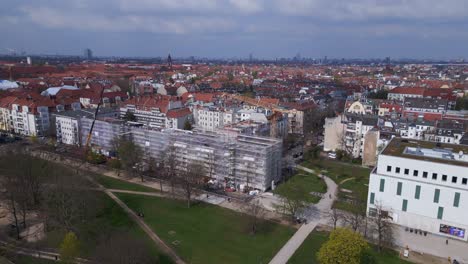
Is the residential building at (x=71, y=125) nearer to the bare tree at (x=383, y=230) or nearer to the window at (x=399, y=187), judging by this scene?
the bare tree at (x=383, y=230)

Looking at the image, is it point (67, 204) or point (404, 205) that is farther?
point (404, 205)

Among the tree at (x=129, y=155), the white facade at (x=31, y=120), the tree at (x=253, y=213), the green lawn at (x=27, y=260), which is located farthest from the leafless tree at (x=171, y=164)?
the white facade at (x=31, y=120)

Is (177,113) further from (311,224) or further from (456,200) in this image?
(456,200)

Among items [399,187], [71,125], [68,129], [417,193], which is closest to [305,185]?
[399,187]

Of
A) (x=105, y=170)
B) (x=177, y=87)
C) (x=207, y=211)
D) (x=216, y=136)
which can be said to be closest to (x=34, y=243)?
(x=207, y=211)

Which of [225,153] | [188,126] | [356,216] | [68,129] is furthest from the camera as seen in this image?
[188,126]

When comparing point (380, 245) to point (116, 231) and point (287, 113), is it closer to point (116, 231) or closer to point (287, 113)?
point (116, 231)
